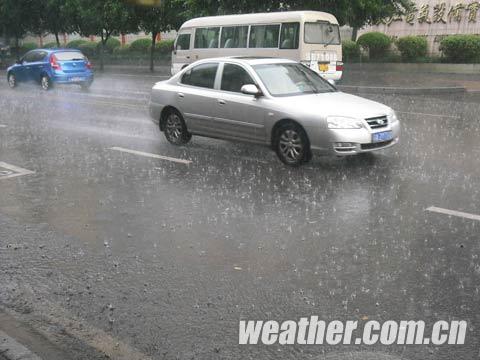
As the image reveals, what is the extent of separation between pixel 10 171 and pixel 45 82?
14091mm

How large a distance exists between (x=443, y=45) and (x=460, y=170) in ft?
74.7

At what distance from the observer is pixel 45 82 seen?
22.0 metres

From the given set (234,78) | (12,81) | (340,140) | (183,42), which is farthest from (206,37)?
(340,140)

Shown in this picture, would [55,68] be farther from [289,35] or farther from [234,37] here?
[289,35]

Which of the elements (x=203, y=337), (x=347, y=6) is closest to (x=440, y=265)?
(x=203, y=337)

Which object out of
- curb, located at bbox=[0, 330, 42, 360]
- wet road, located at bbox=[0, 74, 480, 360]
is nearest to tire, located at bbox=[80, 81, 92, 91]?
wet road, located at bbox=[0, 74, 480, 360]

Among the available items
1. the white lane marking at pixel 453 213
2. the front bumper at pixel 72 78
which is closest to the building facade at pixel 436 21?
the front bumper at pixel 72 78

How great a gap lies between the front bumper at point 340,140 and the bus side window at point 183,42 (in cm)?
1454

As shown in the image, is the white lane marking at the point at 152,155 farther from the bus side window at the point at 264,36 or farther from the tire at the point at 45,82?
the tire at the point at 45,82

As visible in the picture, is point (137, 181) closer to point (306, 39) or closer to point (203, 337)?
point (203, 337)

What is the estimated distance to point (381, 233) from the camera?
593cm

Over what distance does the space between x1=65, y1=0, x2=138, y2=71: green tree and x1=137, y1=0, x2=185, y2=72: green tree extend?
1.84 ft

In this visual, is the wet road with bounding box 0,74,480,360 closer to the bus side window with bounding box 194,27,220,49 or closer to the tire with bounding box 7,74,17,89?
the bus side window with bounding box 194,27,220,49

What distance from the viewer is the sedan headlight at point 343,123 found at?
8.45 metres
